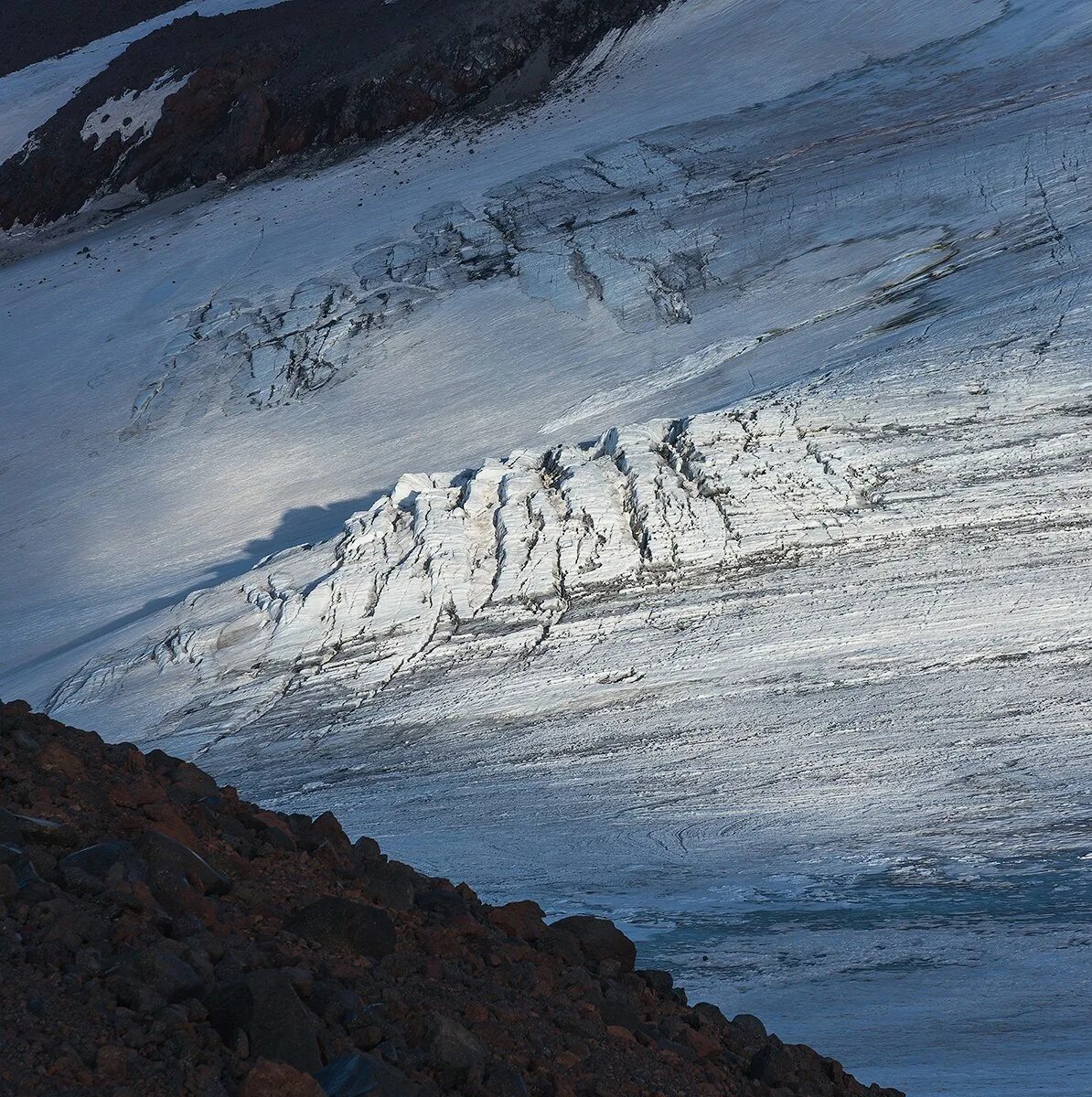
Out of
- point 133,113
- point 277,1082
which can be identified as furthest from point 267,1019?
point 133,113

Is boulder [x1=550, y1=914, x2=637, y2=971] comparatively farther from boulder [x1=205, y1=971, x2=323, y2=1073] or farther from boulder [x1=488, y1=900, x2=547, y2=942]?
boulder [x1=205, y1=971, x2=323, y2=1073]

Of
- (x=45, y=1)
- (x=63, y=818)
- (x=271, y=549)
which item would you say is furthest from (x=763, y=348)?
(x=45, y=1)

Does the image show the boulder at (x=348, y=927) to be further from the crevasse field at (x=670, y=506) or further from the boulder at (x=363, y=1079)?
the crevasse field at (x=670, y=506)

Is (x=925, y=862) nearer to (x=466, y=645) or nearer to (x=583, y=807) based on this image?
(x=583, y=807)

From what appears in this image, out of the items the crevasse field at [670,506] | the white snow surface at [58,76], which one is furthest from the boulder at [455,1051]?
the white snow surface at [58,76]

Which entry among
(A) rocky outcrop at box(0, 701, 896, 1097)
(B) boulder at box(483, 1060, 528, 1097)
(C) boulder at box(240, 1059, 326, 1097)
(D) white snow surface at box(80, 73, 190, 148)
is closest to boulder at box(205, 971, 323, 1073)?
(A) rocky outcrop at box(0, 701, 896, 1097)

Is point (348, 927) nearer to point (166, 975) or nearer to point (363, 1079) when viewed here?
point (166, 975)
